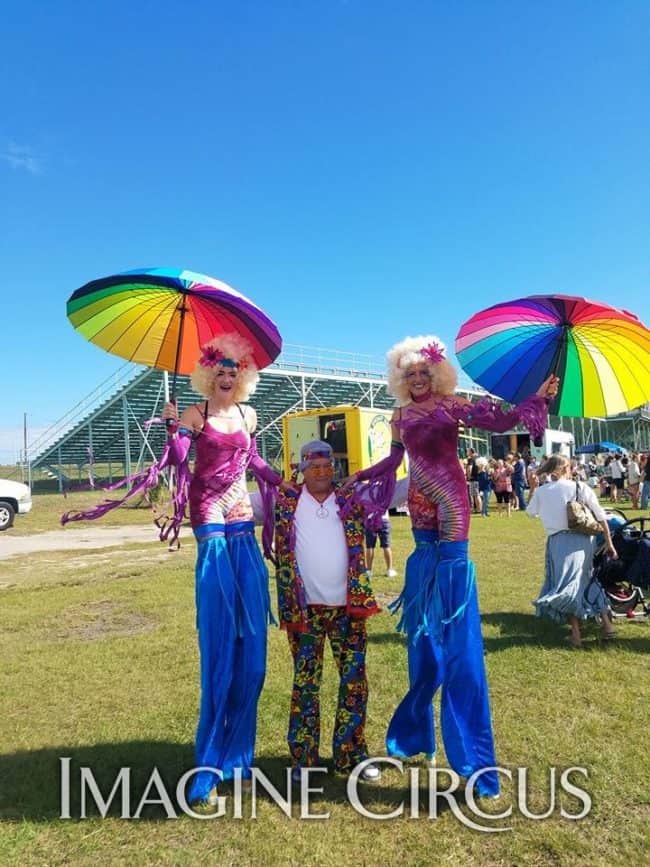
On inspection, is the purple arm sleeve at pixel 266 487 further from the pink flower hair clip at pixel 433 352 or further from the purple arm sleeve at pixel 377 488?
the pink flower hair clip at pixel 433 352

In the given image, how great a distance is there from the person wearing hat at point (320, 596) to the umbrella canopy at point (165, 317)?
79cm

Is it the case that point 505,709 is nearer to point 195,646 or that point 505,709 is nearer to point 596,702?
point 596,702

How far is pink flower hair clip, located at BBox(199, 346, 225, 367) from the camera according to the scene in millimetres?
3271

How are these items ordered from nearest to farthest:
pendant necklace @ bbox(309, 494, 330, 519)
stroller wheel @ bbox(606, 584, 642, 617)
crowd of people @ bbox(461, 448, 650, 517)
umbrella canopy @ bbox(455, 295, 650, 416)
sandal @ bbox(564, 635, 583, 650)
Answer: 1. pendant necklace @ bbox(309, 494, 330, 519)
2. umbrella canopy @ bbox(455, 295, 650, 416)
3. sandal @ bbox(564, 635, 583, 650)
4. stroller wheel @ bbox(606, 584, 642, 617)
5. crowd of people @ bbox(461, 448, 650, 517)

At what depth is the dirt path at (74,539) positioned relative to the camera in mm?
12038

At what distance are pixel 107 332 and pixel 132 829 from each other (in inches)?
96.6

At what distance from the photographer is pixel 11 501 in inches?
621

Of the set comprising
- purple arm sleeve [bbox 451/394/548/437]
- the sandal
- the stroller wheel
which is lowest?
the sandal

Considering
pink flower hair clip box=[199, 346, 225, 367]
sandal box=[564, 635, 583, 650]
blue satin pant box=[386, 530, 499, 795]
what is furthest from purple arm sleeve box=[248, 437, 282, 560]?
sandal box=[564, 635, 583, 650]

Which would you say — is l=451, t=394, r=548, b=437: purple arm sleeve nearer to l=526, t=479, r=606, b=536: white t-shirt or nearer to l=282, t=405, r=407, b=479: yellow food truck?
l=526, t=479, r=606, b=536: white t-shirt

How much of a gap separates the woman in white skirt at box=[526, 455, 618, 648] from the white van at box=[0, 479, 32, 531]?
14.1 metres

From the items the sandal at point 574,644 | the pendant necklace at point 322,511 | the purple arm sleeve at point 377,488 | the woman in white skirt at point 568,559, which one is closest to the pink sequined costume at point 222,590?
the pendant necklace at point 322,511

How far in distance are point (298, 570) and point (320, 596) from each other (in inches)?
6.6

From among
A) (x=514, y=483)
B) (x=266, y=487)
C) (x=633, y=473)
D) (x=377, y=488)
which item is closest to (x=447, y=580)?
(x=377, y=488)
